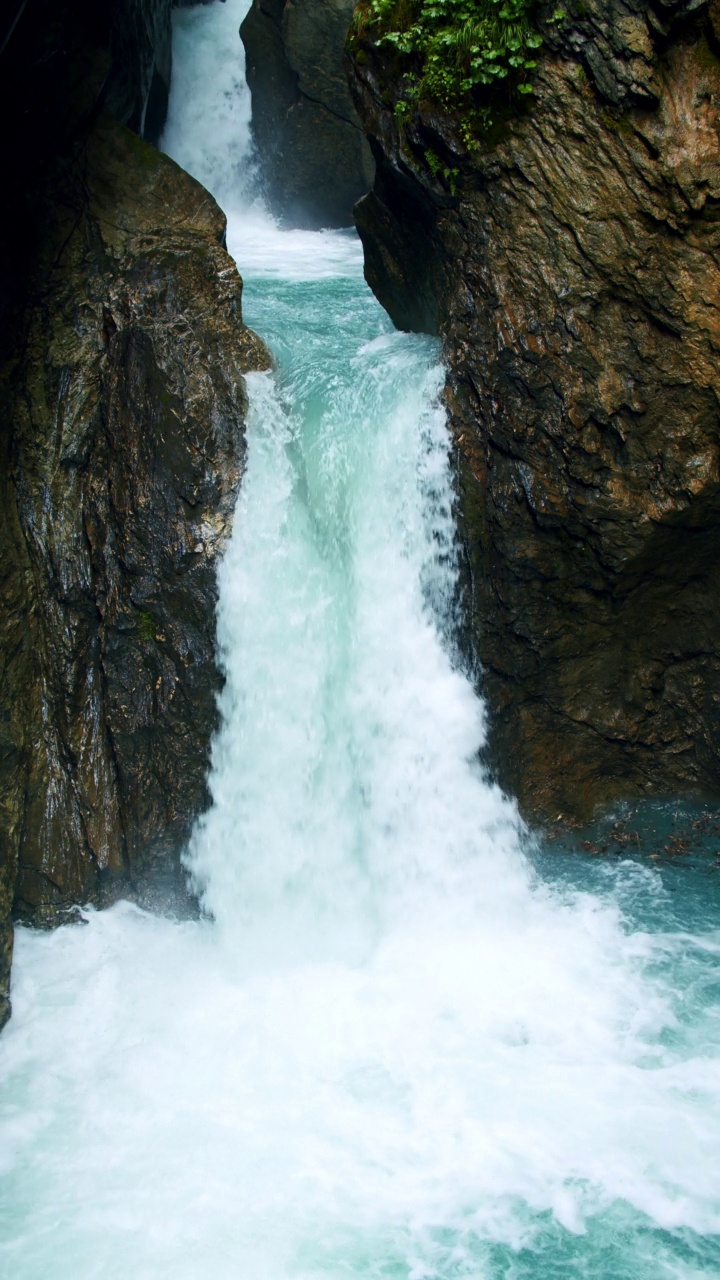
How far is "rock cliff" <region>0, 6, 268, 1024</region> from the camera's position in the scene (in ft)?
21.3

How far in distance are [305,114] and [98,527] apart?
9.37 m

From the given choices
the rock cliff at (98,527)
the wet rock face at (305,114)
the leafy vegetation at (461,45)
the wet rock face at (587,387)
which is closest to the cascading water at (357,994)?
the rock cliff at (98,527)

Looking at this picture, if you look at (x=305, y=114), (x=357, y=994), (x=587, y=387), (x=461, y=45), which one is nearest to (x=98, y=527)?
(x=587, y=387)

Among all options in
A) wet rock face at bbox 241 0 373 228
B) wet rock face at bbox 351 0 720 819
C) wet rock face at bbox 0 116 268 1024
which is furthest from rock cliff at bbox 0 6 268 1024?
wet rock face at bbox 241 0 373 228

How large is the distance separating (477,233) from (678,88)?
4.54ft

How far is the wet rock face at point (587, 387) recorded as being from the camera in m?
5.72

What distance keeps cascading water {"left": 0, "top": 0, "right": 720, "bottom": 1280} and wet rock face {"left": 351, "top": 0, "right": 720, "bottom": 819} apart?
41 centimetres

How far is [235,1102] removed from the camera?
17.2ft

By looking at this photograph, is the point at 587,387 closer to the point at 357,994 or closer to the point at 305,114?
the point at 357,994

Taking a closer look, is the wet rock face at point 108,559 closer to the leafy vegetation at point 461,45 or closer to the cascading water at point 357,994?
the cascading water at point 357,994

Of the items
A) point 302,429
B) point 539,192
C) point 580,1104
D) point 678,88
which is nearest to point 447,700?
point 302,429

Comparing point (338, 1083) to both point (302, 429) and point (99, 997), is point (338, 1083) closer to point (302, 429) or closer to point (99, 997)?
point (99, 997)

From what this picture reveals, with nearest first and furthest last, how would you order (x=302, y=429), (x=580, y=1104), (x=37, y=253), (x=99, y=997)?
(x=580, y=1104) < (x=99, y=997) < (x=37, y=253) < (x=302, y=429)

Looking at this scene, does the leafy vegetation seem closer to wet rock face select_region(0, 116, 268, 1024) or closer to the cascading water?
the cascading water
